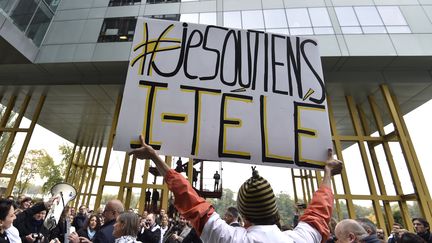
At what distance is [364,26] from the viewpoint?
1202cm

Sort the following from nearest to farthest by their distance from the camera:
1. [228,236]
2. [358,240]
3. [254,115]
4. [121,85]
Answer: [228,236] < [254,115] < [358,240] < [121,85]

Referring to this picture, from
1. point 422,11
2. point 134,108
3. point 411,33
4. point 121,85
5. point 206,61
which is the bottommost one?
point 134,108

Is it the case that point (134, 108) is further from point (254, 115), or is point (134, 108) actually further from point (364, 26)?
point (364, 26)

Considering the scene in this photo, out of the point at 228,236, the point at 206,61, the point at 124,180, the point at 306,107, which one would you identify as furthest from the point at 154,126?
the point at 124,180

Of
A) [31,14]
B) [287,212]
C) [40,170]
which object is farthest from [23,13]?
[40,170]

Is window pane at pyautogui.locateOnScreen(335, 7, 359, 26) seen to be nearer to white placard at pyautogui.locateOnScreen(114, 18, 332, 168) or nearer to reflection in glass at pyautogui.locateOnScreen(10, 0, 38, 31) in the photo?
white placard at pyautogui.locateOnScreen(114, 18, 332, 168)

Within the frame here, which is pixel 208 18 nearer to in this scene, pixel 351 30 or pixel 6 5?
pixel 351 30

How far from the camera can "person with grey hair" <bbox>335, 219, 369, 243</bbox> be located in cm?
277

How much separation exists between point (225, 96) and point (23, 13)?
14.2m

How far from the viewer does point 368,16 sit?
12297mm

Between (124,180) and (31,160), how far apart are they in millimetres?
25981

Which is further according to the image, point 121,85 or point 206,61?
point 121,85

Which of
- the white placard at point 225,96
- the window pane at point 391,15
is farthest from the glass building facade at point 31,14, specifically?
the window pane at point 391,15

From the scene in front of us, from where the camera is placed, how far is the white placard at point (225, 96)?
6.80ft
